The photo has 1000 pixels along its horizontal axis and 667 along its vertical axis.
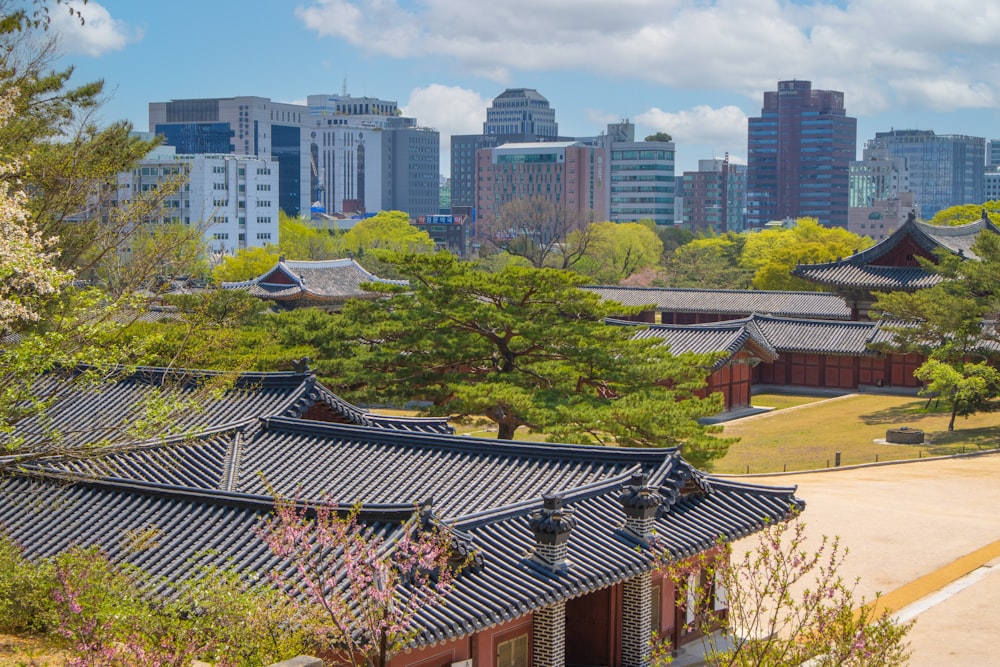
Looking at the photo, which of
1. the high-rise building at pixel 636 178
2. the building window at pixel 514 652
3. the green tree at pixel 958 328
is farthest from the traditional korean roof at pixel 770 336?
the high-rise building at pixel 636 178

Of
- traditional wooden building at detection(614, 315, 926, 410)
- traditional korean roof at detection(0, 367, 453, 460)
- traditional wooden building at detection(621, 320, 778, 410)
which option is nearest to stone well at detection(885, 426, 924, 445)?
traditional wooden building at detection(614, 315, 926, 410)

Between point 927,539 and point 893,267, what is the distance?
33639 mm

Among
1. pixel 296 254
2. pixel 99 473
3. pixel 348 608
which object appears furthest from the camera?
pixel 296 254

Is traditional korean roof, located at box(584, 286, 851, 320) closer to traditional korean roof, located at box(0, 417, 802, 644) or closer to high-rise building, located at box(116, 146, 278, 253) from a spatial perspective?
traditional korean roof, located at box(0, 417, 802, 644)

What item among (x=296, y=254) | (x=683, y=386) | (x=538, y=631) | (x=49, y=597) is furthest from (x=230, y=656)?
(x=296, y=254)

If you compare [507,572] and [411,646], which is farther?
[507,572]

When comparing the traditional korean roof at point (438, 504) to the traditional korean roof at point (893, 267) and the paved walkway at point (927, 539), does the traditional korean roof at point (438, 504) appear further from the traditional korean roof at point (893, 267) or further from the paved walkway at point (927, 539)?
the traditional korean roof at point (893, 267)

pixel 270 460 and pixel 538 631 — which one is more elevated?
pixel 270 460

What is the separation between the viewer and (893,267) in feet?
202

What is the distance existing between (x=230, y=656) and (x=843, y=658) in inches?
264

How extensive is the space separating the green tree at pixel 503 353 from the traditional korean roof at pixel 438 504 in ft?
27.5

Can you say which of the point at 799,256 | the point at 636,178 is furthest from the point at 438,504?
the point at 636,178

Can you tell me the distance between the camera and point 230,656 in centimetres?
1352

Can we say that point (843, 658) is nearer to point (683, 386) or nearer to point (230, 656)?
point (230, 656)
